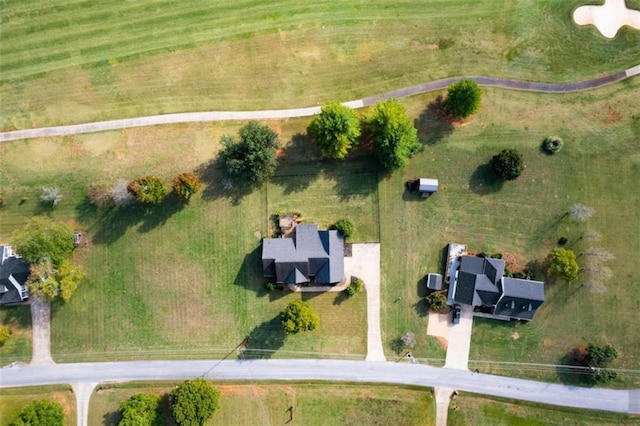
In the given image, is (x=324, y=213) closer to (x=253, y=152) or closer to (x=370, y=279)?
(x=370, y=279)

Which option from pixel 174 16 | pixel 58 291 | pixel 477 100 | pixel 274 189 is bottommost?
pixel 58 291

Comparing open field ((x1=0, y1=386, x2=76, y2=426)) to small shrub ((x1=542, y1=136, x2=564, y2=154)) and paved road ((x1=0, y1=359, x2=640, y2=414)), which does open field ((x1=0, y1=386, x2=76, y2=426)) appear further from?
small shrub ((x1=542, y1=136, x2=564, y2=154))

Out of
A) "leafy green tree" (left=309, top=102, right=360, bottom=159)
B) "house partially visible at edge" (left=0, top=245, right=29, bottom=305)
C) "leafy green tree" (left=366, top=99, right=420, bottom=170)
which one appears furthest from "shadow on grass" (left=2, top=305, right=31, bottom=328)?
"leafy green tree" (left=366, top=99, right=420, bottom=170)

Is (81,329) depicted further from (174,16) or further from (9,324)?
(174,16)

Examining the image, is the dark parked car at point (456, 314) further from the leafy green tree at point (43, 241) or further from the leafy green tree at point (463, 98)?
the leafy green tree at point (43, 241)

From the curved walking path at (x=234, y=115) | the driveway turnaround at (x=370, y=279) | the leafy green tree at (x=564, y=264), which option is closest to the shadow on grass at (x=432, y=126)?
the curved walking path at (x=234, y=115)

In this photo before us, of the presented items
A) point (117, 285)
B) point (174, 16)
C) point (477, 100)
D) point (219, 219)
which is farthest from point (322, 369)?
point (174, 16)
